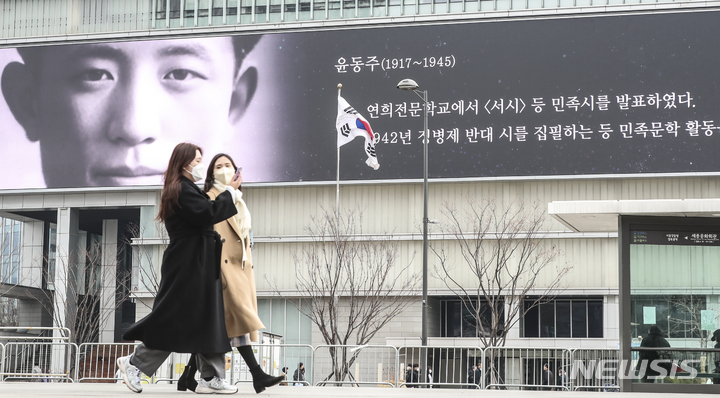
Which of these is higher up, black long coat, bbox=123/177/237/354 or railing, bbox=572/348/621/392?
black long coat, bbox=123/177/237/354

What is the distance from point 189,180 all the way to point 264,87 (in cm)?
2801

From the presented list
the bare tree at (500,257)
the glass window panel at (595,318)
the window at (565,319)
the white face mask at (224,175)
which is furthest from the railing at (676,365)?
the glass window panel at (595,318)

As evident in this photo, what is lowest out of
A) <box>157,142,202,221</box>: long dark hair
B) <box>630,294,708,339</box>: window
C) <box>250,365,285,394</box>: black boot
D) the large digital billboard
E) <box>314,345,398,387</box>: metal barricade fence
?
<box>314,345,398,387</box>: metal barricade fence

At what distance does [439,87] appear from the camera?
3388 centimetres

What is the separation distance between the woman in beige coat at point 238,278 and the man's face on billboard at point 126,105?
27.4 m

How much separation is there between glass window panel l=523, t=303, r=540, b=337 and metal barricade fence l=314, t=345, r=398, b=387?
11.6 meters

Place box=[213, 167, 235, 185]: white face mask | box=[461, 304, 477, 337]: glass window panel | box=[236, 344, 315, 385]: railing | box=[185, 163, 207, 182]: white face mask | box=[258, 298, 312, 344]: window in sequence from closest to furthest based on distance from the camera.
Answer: box=[185, 163, 207, 182]: white face mask → box=[213, 167, 235, 185]: white face mask → box=[236, 344, 315, 385]: railing → box=[461, 304, 477, 337]: glass window panel → box=[258, 298, 312, 344]: window

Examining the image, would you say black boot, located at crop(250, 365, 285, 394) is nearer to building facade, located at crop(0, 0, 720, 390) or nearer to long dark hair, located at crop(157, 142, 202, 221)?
long dark hair, located at crop(157, 142, 202, 221)

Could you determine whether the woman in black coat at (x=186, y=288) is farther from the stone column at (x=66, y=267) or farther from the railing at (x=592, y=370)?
the stone column at (x=66, y=267)

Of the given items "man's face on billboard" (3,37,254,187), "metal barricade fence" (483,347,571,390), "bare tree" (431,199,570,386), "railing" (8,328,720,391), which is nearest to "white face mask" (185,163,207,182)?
"railing" (8,328,720,391)

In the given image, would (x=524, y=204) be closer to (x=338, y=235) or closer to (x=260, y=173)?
(x=338, y=235)

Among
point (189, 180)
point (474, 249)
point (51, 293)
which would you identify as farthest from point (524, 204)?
point (189, 180)

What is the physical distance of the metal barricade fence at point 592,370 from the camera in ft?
59.3

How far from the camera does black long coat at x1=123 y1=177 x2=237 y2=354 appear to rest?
7.30 m
